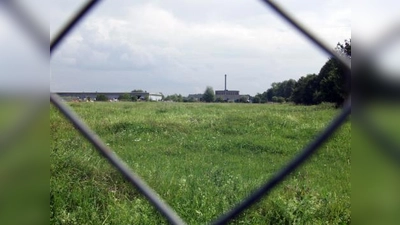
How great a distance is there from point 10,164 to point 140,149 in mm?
2748

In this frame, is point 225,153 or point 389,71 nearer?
point 389,71

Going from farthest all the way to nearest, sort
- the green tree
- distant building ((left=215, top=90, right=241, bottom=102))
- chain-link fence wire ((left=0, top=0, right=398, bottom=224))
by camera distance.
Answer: distant building ((left=215, top=90, right=241, bottom=102)) < the green tree < chain-link fence wire ((left=0, top=0, right=398, bottom=224))

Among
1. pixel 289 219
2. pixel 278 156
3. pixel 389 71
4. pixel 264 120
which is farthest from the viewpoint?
pixel 264 120

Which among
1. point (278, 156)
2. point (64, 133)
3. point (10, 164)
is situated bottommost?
point (278, 156)

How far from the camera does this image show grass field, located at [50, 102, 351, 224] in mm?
1296

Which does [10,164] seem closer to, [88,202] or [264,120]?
[88,202]

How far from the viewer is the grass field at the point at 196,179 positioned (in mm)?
1296

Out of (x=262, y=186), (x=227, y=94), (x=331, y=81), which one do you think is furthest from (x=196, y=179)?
(x=262, y=186)

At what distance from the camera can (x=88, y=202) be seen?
4.57 ft

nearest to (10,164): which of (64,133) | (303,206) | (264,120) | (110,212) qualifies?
(110,212)

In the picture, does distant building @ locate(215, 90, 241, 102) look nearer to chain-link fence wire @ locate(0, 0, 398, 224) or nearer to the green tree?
the green tree

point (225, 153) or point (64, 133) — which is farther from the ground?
point (64, 133)

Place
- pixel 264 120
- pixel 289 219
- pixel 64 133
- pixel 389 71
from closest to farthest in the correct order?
1. pixel 389 71
2. pixel 289 219
3. pixel 64 133
4. pixel 264 120

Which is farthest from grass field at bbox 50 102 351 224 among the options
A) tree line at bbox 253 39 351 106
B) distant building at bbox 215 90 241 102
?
distant building at bbox 215 90 241 102
